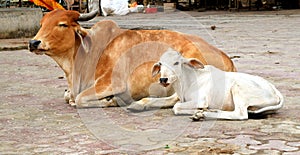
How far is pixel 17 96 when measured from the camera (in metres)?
6.62

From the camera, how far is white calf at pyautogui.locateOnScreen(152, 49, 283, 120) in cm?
508

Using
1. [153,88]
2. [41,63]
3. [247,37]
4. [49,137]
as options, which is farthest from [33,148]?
[247,37]

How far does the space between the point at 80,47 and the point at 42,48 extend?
1.70 feet

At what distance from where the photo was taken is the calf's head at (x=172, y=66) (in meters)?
5.20

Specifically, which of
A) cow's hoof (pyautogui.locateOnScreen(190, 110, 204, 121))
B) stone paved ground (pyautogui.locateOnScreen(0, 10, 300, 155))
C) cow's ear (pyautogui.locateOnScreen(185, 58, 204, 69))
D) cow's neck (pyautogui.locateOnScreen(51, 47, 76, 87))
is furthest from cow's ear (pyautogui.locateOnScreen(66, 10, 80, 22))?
cow's hoof (pyautogui.locateOnScreen(190, 110, 204, 121))

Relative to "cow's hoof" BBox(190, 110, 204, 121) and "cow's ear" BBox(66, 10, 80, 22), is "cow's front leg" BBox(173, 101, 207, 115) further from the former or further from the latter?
"cow's ear" BBox(66, 10, 80, 22)

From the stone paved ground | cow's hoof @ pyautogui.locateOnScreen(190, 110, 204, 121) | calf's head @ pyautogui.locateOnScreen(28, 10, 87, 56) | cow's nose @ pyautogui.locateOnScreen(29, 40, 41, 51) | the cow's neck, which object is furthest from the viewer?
the cow's neck

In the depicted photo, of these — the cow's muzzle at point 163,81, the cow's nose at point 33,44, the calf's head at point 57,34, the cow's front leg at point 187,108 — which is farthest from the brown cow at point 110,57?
the cow's muzzle at point 163,81

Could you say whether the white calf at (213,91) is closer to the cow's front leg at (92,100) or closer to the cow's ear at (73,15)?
the cow's front leg at (92,100)

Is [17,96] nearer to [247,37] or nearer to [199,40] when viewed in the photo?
[199,40]

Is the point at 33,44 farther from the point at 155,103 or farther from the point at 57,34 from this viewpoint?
the point at 155,103

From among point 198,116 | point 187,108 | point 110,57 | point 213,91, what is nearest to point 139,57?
point 110,57

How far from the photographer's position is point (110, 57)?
5977 mm

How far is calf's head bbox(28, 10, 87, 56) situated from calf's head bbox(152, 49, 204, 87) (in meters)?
0.99
